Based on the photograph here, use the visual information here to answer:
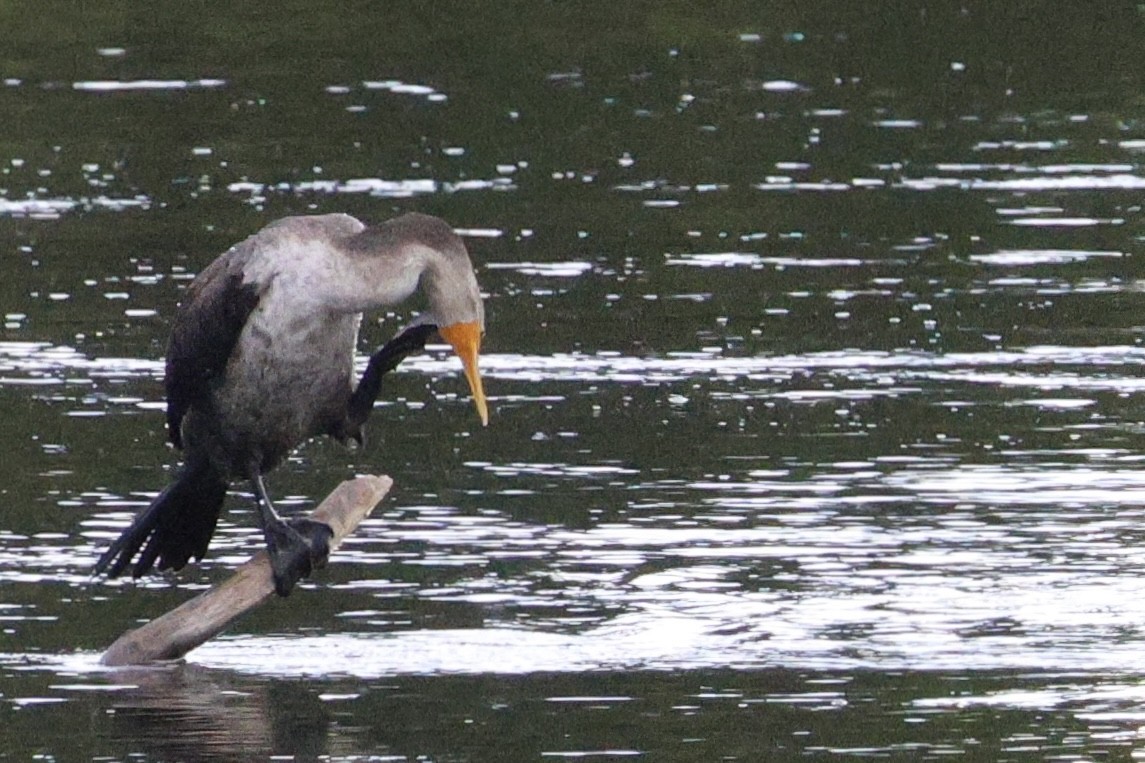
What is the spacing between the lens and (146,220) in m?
16.0

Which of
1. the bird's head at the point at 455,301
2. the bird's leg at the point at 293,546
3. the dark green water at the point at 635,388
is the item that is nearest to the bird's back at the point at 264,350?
the bird's leg at the point at 293,546

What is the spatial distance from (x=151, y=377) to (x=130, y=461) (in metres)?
1.41

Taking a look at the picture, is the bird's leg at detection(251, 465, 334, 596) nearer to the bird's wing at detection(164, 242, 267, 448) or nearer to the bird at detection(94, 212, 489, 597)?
the bird at detection(94, 212, 489, 597)

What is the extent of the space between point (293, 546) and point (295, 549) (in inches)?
0.7

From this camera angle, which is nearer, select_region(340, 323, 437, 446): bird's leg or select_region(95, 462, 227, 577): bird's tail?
select_region(340, 323, 437, 446): bird's leg

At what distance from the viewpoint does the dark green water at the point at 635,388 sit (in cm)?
830

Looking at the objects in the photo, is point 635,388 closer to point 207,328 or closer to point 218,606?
point 207,328

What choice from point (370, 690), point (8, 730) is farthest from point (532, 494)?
point (8, 730)

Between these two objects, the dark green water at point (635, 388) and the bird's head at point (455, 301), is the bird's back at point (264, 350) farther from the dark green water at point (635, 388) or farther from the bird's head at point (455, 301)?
the dark green water at point (635, 388)

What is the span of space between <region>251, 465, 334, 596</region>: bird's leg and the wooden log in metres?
0.03

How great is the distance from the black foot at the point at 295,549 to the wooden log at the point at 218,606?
0.09 feet

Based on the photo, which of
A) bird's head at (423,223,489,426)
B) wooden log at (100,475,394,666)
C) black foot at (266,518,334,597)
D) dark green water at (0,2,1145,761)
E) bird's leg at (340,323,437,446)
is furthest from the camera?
black foot at (266,518,334,597)

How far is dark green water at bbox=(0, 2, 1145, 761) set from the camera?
8.30 metres

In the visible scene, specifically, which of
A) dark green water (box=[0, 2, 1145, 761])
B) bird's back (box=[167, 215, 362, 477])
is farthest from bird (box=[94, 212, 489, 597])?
dark green water (box=[0, 2, 1145, 761])
